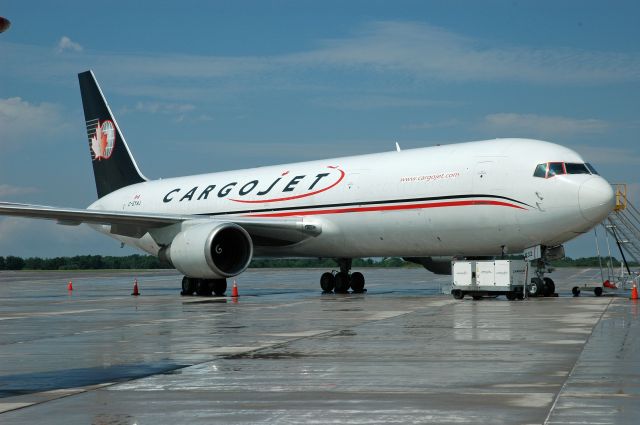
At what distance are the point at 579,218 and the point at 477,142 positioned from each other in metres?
3.91

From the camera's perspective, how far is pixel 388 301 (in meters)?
22.3

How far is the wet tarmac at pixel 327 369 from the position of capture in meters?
6.77

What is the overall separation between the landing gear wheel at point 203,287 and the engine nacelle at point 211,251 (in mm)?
946

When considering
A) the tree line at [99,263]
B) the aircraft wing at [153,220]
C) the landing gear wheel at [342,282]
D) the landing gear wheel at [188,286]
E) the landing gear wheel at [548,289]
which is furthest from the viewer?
the tree line at [99,263]

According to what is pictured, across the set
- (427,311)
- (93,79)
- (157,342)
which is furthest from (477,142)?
(93,79)

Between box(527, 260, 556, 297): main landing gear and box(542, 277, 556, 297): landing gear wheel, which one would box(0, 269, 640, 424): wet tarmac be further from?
box(542, 277, 556, 297): landing gear wheel

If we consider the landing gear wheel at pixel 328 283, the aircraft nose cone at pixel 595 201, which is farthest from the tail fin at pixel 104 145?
the aircraft nose cone at pixel 595 201

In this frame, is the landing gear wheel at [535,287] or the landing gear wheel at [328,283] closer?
the landing gear wheel at [535,287]

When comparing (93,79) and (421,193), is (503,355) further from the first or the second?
(93,79)

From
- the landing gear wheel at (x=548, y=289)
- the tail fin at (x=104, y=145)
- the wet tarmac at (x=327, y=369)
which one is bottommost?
the wet tarmac at (x=327, y=369)

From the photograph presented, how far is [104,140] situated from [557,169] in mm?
21353

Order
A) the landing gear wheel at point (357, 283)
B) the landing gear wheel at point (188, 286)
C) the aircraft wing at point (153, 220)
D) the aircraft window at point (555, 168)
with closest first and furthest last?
the aircraft window at point (555, 168) → the aircraft wing at point (153, 220) → the landing gear wheel at point (188, 286) → the landing gear wheel at point (357, 283)

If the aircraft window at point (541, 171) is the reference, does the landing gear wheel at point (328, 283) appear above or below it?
below

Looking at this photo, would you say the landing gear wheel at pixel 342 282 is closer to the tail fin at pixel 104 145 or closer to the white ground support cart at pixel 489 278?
the white ground support cart at pixel 489 278
